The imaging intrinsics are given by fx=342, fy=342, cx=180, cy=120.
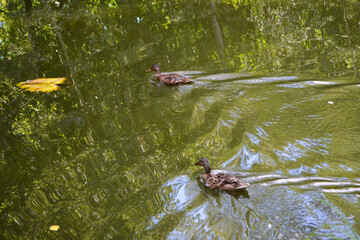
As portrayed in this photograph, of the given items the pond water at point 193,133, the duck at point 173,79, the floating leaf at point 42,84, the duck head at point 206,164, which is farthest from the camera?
the floating leaf at point 42,84

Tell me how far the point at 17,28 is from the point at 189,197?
630 inches

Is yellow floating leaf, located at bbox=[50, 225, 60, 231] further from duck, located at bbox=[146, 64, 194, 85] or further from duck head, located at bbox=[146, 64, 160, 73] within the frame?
duck head, located at bbox=[146, 64, 160, 73]

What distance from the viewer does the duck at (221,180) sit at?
15.6 ft

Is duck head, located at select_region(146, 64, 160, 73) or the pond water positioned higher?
duck head, located at select_region(146, 64, 160, 73)

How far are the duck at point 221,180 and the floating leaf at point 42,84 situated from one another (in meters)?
6.49

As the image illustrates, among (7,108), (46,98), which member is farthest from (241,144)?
(7,108)

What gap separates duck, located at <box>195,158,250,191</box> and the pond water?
15 cm

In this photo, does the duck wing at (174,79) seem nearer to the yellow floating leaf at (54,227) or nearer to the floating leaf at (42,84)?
the floating leaf at (42,84)

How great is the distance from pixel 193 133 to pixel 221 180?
1.97 metres

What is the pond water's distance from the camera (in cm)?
455

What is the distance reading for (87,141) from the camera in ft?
23.6

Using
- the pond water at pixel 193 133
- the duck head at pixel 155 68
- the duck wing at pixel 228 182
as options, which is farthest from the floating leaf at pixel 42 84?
the duck wing at pixel 228 182

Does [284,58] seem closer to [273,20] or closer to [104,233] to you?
[273,20]

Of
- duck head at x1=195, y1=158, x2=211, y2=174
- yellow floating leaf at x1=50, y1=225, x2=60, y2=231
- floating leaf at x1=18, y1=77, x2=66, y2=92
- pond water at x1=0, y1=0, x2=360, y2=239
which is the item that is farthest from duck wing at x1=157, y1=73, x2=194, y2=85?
yellow floating leaf at x1=50, y1=225, x2=60, y2=231
